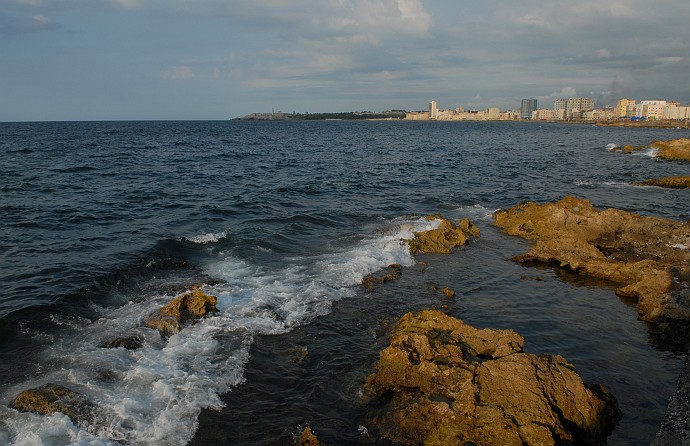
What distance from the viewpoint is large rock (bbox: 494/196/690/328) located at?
529 inches

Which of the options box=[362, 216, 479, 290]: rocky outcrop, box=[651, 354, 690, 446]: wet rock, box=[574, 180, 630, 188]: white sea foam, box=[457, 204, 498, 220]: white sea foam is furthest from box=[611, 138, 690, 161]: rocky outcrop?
box=[651, 354, 690, 446]: wet rock

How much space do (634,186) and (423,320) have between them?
31871 mm

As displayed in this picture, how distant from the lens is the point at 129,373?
31.8 ft

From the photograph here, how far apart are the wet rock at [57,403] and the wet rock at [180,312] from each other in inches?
109

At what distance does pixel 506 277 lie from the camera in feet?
52.6

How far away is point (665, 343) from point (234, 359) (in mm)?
10470

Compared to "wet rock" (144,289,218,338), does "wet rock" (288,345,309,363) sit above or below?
below

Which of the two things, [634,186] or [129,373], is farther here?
[634,186]

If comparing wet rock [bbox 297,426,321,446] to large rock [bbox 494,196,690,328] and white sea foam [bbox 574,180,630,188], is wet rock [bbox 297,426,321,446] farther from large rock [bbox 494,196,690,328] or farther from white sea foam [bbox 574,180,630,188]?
white sea foam [bbox 574,180,630,188]

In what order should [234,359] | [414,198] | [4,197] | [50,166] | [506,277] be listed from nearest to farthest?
[234,359], [506,277], [4,197], [414,198], [50,166]

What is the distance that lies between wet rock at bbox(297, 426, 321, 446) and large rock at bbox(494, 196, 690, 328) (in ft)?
33.2

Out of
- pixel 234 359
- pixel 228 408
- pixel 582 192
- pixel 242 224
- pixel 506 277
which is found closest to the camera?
pixel 228 408

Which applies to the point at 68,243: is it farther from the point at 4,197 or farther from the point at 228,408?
the point at 228,408

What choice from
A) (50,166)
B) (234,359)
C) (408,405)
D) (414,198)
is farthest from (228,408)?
(50,166)
